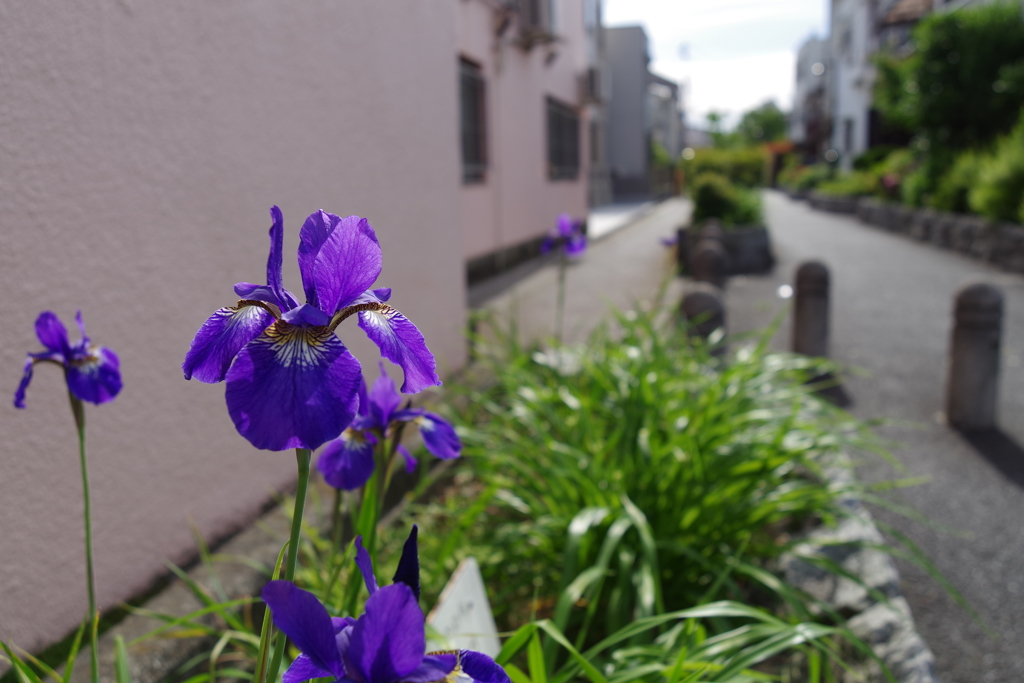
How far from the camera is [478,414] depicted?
3781mm

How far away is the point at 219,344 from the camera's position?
2.35 ft

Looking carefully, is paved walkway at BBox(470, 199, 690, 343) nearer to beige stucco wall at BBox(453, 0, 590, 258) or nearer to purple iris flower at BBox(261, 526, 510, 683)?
beige stucco wall at BBox(453, 0, 590, 258)

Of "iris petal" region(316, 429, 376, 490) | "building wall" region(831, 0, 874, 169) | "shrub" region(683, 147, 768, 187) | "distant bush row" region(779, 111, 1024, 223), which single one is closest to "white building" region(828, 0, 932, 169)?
"building wall" region(831, 0, 874, 169)

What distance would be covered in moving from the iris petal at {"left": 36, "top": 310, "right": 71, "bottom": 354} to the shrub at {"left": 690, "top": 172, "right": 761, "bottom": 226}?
11652 mm

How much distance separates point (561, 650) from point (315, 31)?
8.25 ft

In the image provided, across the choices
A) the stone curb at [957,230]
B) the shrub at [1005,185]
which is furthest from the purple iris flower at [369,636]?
the shrub at [1005,185]

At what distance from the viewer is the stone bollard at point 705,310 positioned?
14.5ft

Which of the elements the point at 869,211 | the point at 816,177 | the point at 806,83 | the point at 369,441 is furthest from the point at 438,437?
the point at 806,83

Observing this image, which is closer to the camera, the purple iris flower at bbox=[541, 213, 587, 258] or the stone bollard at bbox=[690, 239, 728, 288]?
the purple iris flower at bbox=[541, 213, 587, 258]

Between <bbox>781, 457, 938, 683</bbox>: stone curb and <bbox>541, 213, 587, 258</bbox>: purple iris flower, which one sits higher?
<bbox>541, 213, 587, 258</bbox>: purple iris flower

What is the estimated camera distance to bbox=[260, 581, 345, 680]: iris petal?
60 cm

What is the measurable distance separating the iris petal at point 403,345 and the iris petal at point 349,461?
1.54 ft

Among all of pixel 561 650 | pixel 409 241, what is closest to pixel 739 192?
pixel 409 241

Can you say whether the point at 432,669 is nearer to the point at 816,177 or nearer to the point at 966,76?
the point at 966,76
